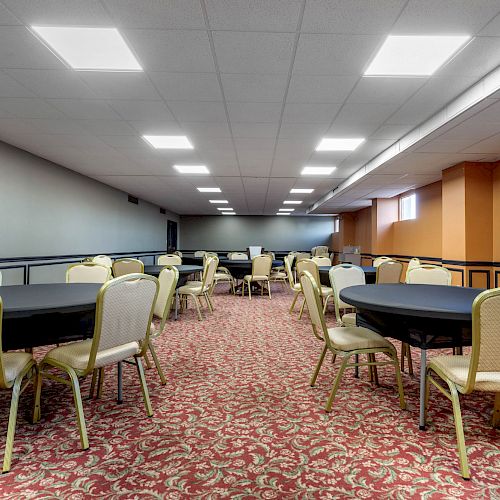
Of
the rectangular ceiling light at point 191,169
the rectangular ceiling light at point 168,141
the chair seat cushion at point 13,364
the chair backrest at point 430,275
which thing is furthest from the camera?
the rectangular ceiling light at point 191,169

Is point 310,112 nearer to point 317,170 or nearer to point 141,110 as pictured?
point 141,110

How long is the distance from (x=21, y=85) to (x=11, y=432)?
3210mm

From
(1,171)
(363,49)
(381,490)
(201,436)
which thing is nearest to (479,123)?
(363,49)

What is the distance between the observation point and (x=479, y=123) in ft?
12.8

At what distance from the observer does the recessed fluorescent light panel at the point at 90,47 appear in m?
2.53

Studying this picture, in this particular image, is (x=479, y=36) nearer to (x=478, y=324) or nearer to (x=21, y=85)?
(x=478, y=324)

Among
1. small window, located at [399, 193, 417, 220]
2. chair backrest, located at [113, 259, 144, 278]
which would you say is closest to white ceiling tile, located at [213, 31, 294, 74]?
chair backrest, located at [113, 259, 144, 278]

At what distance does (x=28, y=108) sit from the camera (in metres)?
3.91

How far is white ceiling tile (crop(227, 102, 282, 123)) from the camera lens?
377 centimetres

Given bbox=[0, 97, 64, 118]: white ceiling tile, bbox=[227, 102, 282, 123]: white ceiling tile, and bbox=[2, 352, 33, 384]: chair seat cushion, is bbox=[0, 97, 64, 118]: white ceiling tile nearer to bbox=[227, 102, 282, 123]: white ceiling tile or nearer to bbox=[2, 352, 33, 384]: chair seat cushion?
bbox=[227, 102, 282, 123]: white ceiling tile

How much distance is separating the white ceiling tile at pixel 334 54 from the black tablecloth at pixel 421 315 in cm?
190

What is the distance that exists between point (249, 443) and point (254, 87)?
305 centimetres

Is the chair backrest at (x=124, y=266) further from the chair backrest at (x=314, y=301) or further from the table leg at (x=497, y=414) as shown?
the table leg at (x=497, y=414)

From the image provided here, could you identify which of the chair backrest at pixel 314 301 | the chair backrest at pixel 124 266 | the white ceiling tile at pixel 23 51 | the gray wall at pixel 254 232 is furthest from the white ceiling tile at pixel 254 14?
the gray wall at pixel 254 232
